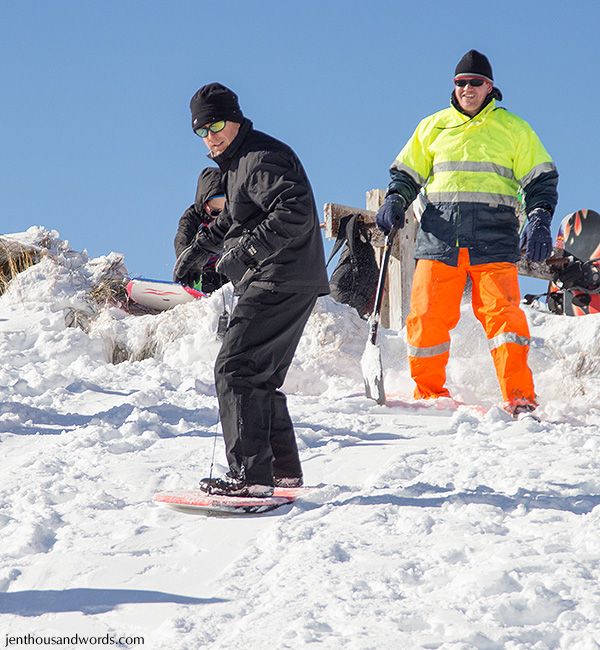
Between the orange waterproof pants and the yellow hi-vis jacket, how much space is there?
0.10 m

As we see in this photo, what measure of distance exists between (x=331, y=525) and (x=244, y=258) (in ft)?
4.00

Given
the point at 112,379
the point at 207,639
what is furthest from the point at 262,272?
the point at 112,379

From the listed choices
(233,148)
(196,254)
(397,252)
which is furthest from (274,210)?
(397,252)

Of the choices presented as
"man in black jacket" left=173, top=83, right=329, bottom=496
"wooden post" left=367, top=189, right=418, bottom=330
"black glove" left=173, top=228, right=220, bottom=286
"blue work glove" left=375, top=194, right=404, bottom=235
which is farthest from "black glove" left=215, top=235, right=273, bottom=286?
"wooden post" left=367, top=189, right=418, bottom=330

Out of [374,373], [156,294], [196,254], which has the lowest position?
[374,373]

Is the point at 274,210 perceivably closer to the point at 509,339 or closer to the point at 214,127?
the point at 214,127

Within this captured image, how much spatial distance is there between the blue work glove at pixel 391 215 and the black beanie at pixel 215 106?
2.23 meters

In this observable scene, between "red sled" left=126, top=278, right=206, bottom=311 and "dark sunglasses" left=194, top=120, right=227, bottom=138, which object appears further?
"red sled" left=126, top=278, right=206, bottom=311

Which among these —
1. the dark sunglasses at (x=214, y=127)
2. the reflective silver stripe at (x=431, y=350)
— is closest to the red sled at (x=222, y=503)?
the dark sunglasses at (x=214, y=127)

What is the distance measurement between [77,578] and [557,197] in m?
4.18

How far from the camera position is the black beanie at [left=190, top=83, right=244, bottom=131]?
4547mm

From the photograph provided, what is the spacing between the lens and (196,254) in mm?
5113

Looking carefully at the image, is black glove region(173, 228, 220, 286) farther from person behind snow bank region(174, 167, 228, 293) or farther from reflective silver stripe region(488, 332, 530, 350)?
person behind snow bank region(174, 167, 228, 293)

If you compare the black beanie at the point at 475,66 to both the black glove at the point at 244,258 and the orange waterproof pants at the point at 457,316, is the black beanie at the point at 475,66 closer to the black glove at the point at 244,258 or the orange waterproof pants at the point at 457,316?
the orange waterproof pants at the point at 457,316
